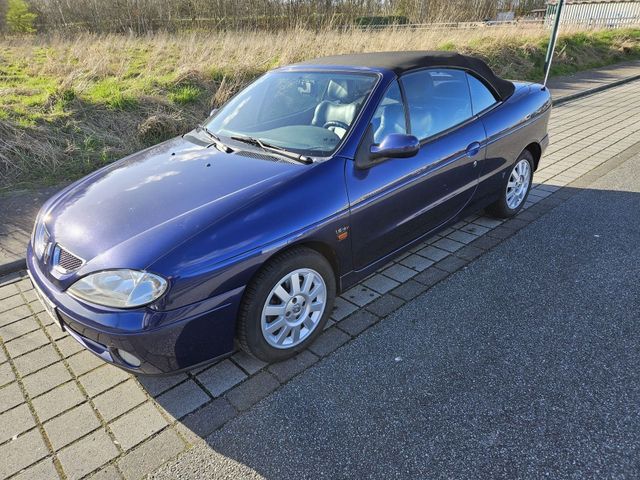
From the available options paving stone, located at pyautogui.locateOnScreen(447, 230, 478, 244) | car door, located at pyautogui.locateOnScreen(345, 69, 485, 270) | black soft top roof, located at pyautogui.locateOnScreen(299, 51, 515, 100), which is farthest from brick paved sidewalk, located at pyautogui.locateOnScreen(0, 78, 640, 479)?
black soft top roof, located at pyautogui.locateOnScreen(299, 51, 515, 100)

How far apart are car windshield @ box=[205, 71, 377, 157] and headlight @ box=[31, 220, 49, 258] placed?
1.32 metres

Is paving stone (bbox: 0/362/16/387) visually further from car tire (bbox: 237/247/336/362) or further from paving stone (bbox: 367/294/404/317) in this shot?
paving stone (bbox: 367/294/404/317)

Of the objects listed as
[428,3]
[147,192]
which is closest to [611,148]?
[147,192]

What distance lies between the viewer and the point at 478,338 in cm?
273

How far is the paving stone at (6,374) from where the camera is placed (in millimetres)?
2521

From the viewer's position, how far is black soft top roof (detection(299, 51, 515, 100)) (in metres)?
3.13

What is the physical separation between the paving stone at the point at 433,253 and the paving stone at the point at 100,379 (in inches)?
96.0

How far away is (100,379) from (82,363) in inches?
8.4

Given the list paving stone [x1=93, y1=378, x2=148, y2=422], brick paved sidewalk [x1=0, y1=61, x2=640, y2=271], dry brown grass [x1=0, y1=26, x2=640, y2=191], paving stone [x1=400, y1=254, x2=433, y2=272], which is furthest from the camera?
dry brown grass [x1=0, y1=26, x2=640, y2=191]

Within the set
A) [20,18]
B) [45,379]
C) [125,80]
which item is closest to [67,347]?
[45,379]

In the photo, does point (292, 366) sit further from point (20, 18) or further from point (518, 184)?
point (20, 18)

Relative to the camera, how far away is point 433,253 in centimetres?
378

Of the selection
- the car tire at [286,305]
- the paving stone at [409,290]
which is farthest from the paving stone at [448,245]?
the car tire at [286,305]

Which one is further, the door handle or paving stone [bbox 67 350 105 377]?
the door handle
